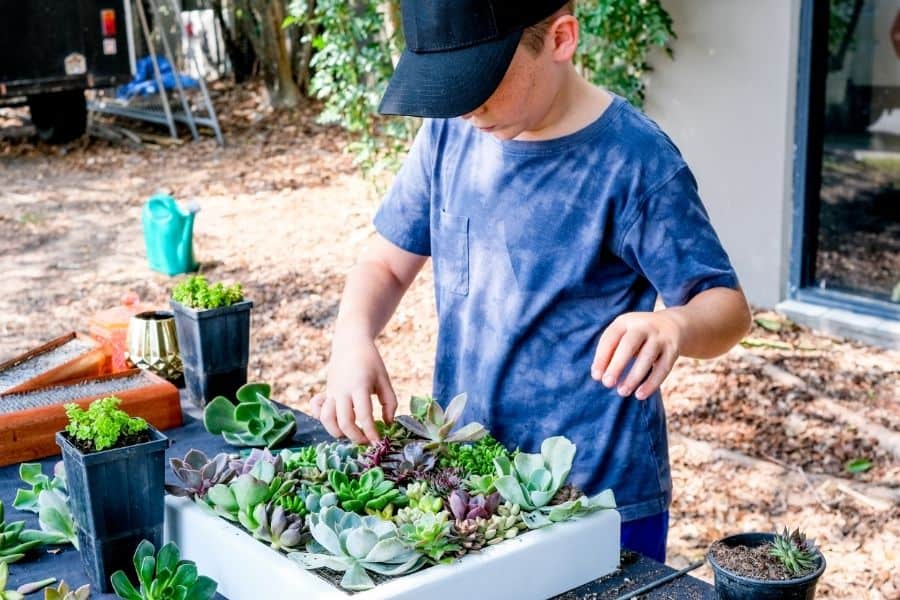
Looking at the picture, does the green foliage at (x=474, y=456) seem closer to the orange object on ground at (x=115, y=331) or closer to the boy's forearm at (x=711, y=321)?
the boy's forearm at (x=711, y=321)

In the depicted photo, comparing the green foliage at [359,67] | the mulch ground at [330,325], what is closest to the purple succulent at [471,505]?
the mulch ground at [330,325]

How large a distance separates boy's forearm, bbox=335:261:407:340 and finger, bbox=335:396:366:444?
194 millimetres

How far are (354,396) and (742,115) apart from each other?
396cm

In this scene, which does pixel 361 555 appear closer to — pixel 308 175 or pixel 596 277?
pixel 596 277

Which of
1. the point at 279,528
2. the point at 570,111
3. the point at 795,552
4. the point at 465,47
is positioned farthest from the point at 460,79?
the point at 795,552

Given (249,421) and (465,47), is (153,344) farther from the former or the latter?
(465,47)

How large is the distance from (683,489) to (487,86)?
266 centimetres

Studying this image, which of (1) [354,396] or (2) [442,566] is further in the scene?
(1) [354,396]

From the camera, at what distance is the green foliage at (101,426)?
4.56 feet

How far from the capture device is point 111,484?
1386 mm

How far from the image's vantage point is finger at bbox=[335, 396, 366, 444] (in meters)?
1.64

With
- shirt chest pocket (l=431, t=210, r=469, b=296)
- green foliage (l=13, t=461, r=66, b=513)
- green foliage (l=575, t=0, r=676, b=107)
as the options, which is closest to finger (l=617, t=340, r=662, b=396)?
shirt chest pocket (l=431, t=210, r=469, b=296)

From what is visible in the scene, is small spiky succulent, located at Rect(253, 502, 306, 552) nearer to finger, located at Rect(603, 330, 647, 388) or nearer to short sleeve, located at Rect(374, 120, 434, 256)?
finger, located at Rect(603, 330, 647, 388)

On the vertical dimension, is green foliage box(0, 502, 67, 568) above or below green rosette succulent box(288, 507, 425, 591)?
below
